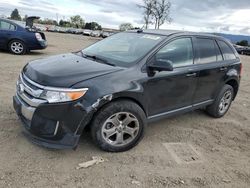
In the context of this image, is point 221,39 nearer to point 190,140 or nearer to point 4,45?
point 190,140

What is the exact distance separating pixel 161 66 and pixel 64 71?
1284 millimetres

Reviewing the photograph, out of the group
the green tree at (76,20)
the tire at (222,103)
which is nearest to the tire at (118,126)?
the tire at (222,103)

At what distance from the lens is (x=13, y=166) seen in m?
3.41

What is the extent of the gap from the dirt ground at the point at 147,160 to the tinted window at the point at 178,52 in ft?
3.86

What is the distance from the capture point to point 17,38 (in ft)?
38.1

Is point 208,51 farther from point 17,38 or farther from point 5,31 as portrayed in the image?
point 5,31

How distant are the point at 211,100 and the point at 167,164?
205cm

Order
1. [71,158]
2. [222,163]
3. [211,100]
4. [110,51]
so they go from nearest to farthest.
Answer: [71,158] → [222,163] → [110,51] → [211,100]

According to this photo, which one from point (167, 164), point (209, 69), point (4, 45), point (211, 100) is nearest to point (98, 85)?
point (167, 164)

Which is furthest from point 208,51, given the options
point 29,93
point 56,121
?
point 29,93

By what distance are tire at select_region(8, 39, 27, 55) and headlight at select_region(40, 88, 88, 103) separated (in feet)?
29.9

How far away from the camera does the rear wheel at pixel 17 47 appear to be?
11633mm

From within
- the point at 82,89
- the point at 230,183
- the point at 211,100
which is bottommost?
the point at 230,183

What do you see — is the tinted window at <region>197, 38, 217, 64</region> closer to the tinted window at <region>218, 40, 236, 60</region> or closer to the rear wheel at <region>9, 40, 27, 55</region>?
the tinted window at <region>218, 40, 236, 60</region>
